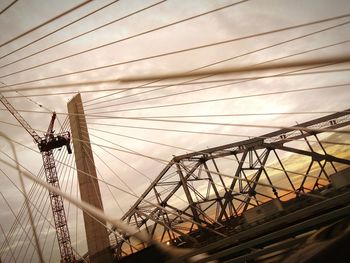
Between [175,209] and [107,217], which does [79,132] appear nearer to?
[107,217]

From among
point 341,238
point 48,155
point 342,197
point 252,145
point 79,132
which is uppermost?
point 48,155

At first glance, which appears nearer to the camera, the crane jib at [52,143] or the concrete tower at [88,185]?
the concrete tower at [88,185]

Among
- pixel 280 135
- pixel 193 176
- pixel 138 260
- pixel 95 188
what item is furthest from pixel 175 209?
pixel 95 188

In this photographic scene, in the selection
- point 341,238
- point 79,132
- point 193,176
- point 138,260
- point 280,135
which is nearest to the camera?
point 341,238

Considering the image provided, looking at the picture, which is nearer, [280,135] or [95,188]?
[95,188]

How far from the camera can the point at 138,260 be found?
16.6m

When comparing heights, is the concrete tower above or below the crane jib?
below

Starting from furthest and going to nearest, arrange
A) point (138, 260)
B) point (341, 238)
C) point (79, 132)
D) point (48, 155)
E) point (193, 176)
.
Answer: point (48, 155), point (193, 176), point (138, 260), point (79, 132), point (341, 238)

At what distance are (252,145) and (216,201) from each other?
17.6 feet

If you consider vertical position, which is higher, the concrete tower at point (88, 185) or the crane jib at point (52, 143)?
the crane jib at point (52, 143)

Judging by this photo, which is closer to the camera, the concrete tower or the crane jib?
the concrete tower

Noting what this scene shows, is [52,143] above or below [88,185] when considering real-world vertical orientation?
above

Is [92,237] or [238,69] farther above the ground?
[238,69]

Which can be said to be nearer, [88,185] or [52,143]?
[88,185]
